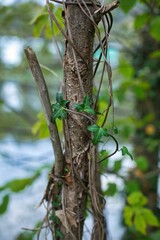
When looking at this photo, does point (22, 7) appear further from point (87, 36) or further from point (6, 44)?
point (87, 36)

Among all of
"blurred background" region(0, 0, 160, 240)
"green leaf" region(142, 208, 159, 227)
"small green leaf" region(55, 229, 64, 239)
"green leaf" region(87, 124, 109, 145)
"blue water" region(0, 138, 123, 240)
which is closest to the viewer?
"green leaf" region(87, 124, 109, 145)

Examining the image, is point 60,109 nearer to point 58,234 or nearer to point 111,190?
point 58,234

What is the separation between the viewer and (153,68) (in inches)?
96.0

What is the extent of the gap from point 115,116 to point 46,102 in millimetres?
2216

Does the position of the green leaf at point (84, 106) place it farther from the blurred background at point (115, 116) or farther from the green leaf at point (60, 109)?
the blurred background at point (115, 116)

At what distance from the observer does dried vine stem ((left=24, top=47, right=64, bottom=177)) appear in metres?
0.74

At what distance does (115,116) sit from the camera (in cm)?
296

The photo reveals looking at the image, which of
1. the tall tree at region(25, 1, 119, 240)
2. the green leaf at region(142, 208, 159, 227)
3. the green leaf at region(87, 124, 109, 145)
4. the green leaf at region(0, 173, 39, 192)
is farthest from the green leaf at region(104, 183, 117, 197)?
the green leaf at region(87, 124, 109, 145)

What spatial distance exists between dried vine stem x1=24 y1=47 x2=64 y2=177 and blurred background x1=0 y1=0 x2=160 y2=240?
20cm

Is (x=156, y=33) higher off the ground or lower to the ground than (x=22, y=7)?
lower

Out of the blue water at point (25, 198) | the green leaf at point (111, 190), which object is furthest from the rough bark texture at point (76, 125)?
the blue water at point (25, 198)

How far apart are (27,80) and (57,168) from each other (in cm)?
258

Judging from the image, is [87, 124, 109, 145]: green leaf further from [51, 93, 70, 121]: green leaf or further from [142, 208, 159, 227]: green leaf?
[142, 208, 159, 227]: green leaf

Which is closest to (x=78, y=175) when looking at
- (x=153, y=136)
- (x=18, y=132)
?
(x=153, y=136)
